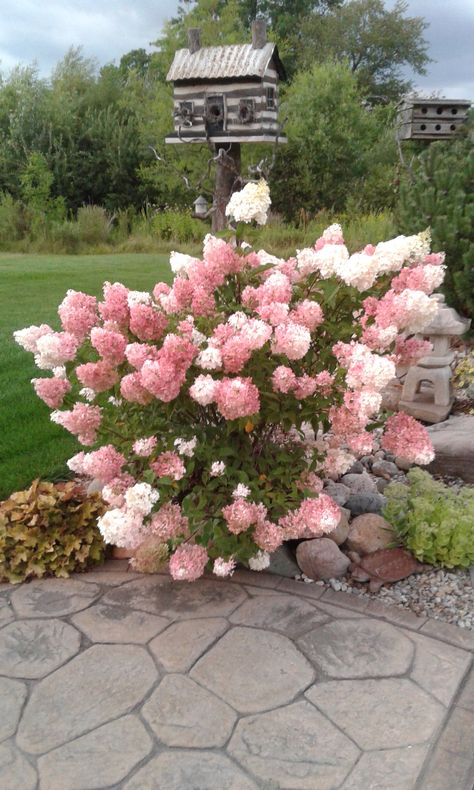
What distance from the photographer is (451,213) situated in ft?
17.8

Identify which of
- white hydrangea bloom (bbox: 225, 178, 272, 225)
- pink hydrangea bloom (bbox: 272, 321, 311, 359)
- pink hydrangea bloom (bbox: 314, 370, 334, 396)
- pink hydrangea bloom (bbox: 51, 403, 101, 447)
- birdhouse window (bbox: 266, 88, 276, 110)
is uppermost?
birdhouse window (bbox: 266, 88, 276, 110)

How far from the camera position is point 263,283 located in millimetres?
2854

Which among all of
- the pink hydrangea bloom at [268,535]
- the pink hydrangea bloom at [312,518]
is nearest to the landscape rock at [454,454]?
the pink hydrangea bloom at [312,518]

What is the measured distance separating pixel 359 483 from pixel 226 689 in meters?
1.48

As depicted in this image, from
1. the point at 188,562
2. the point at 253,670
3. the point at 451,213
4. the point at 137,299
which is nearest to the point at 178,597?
the point at 188,562

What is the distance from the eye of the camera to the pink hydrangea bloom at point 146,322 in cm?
257

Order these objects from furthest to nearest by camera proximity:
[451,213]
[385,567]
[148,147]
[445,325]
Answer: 1. [148,147]
2. [451,213]
3. [445,325]
4. [385,567]

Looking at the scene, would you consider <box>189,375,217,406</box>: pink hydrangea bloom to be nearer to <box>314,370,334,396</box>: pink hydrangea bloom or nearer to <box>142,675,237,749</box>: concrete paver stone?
<box>314,370,334,396</box>: pink hydrangea bloom

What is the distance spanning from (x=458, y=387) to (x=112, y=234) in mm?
12357

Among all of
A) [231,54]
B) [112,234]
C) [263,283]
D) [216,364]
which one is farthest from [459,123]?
[112,234]

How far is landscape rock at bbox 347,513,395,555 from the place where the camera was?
3.17 meters

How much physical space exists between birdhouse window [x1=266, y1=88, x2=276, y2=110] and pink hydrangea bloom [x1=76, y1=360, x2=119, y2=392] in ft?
20.8

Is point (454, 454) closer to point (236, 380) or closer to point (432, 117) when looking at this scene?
point (236, 380)

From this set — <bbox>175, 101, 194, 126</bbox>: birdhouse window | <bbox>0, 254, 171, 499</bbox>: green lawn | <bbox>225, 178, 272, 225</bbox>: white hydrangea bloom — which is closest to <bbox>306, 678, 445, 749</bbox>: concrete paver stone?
<bbox>225, 178, 272, 225</bbox>: white hydrangea bloom
